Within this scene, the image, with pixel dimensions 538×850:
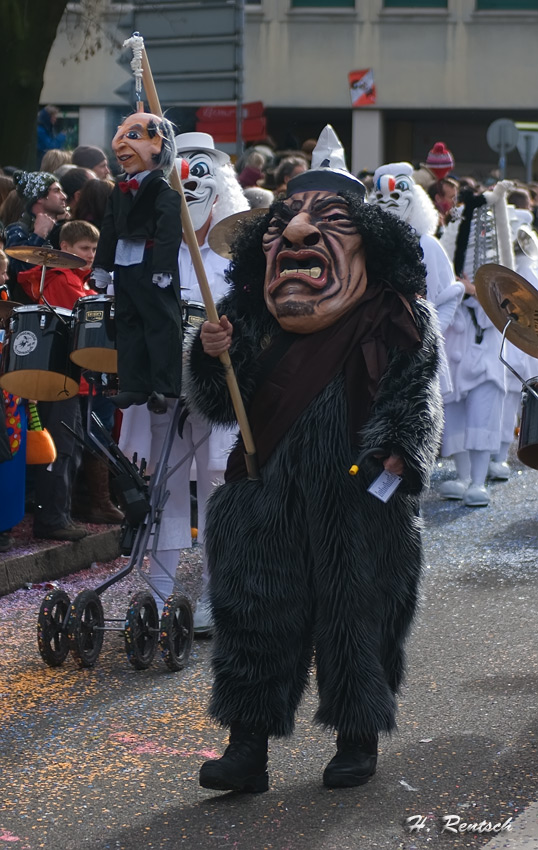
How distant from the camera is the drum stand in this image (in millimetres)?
5953

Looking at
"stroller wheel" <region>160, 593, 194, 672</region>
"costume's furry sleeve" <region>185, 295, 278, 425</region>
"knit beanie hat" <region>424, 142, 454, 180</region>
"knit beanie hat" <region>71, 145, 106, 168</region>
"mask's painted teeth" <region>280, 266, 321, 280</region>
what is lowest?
"stroller wheel" <region>160, 593, 194, 672</region>

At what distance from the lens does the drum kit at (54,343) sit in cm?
607

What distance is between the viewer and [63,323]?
6.36m

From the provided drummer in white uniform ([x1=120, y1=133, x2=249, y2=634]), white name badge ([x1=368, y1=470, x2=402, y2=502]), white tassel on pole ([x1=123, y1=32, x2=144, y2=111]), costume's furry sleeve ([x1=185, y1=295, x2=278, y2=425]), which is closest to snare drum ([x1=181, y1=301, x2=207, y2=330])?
drummer in white uniform ([x1=120, y1=133, x2=249, y2=634])

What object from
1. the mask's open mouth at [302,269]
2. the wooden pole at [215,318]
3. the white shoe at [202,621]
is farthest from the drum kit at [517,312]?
the white shoe at [202,621]

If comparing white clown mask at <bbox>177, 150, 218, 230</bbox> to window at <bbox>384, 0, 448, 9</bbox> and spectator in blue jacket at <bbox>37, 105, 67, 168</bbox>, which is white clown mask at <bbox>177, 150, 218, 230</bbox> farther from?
window at <bbox>384, 0, 448, 9</bbox>

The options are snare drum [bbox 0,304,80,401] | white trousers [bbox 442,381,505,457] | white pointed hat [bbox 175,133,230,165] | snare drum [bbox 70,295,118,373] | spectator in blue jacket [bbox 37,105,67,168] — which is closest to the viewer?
snare drum [bbox 70,295,118,373]

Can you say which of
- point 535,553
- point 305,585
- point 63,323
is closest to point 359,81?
point 535,553

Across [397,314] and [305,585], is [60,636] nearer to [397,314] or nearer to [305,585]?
[305,585]

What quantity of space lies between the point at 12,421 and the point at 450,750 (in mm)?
3398

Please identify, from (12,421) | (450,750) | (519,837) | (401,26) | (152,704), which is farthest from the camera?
(401,26)

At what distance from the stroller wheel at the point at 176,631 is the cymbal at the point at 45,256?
1624mm

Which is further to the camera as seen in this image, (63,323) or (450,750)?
(63,323)

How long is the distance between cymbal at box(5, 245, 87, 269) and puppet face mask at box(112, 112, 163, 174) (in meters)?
1.26
